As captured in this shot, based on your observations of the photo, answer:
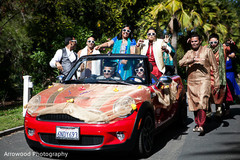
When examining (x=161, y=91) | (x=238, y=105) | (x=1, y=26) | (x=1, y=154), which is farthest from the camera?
(x=1, y=26)

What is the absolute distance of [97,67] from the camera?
19.3ft

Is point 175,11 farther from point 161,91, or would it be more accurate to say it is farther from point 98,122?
point 98,122

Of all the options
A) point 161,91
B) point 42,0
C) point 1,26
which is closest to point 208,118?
point 161,91

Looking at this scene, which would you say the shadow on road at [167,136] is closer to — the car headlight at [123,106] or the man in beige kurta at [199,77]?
the man in beige kurta at [199,77]

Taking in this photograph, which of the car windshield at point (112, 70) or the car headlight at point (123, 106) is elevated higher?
the car windshield at point (112, 70)

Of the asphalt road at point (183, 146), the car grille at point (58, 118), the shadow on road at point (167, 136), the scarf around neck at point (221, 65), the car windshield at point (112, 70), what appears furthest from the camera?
the scarf around neck at point (221, 65)

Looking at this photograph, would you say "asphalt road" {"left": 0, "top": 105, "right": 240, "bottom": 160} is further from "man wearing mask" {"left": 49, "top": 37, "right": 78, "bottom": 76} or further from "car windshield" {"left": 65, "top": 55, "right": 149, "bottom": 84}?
"man wearing mask" {"left": 49, "top": 37, "right": 78, "bottom": 76}

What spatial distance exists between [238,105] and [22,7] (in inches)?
422

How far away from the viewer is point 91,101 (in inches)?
178

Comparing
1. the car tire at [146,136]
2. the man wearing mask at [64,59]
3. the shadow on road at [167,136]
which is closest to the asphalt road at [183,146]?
the shadow on road at [167,136]

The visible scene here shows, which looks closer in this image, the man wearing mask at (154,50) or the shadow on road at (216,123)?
the man wearing mask at (154,50)

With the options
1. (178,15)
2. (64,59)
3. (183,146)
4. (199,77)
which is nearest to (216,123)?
(199,77)

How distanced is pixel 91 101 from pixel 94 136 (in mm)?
496

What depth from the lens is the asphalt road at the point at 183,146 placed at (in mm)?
5102
